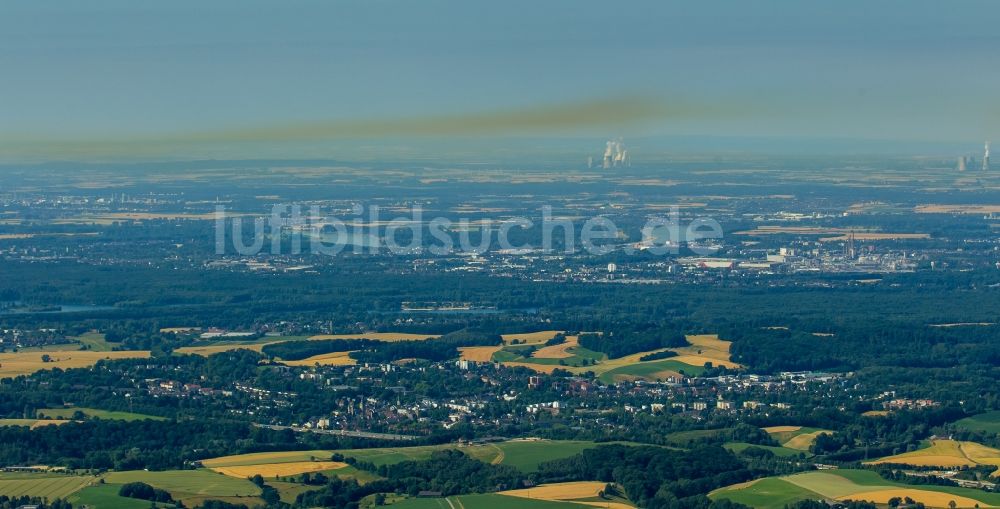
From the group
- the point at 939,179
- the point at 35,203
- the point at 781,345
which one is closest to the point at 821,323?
the point at 781,345

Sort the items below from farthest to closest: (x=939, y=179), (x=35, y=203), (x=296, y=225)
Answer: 1. (x=939, y=179)
2. (x=35, y=203)
3. (x=296, y=225)

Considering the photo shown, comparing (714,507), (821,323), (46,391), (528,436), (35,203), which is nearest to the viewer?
(714,507)

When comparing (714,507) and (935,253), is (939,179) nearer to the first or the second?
(935,253)

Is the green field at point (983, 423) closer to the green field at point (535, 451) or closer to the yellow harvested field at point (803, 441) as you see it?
the yellow harvested field at point (803, 441)

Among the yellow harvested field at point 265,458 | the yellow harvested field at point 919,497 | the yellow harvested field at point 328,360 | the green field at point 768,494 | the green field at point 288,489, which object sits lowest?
the yellow harvested field at point 328,360

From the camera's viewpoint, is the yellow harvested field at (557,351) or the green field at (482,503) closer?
the green field at (482,503)

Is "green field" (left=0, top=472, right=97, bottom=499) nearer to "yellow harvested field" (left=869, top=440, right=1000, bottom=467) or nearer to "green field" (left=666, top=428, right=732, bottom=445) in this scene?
"green field" (left=666, top=428, right=732, bottom=445)

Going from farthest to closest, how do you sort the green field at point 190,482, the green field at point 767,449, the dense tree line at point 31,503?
the green field at point 767,449, the green field at point 190,482, the dense tree line at point 31,503

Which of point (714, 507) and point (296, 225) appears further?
point (296, 225)

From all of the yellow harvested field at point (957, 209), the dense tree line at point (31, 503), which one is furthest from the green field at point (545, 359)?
the yellow harvested field at point (957, 209)
